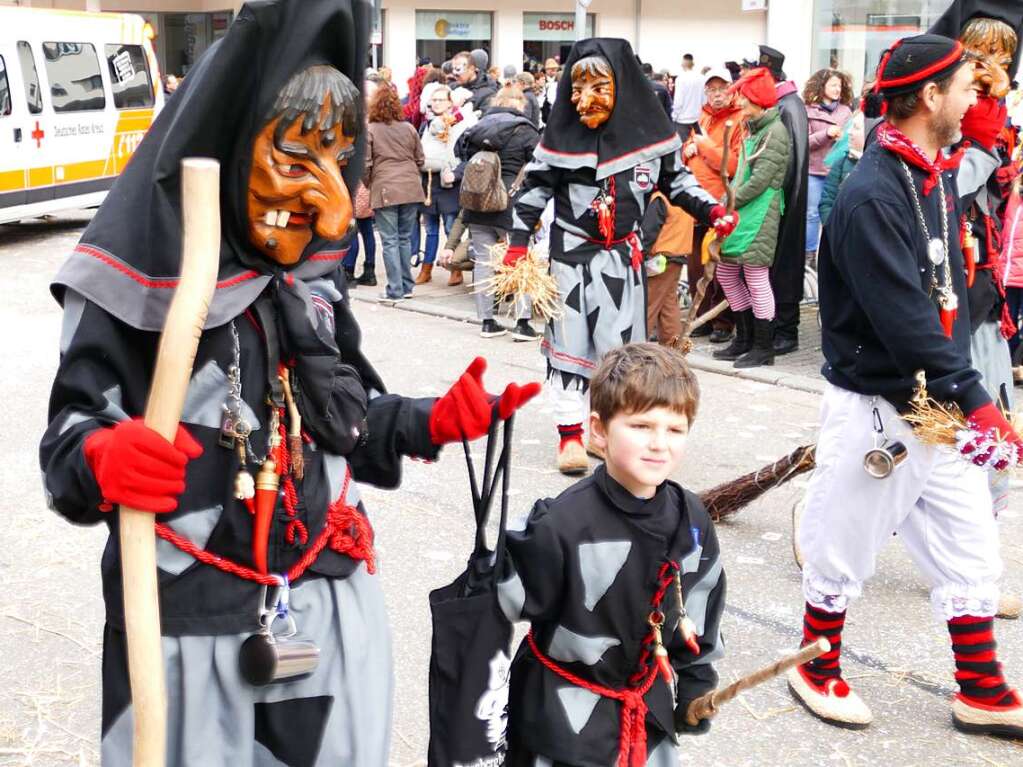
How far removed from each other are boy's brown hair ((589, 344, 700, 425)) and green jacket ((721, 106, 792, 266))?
602cm

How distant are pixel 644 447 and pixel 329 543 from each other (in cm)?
68

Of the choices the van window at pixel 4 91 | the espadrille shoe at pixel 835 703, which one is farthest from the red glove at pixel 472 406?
the van window at pixel 4 91

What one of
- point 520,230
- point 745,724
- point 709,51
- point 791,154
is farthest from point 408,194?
point 709,51

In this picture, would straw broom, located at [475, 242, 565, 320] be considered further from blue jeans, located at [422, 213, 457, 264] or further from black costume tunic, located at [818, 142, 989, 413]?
blue jeans, located at [422, 213, 457, 264]

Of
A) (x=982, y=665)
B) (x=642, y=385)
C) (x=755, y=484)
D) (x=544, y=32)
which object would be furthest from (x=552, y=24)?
(x=642, y=385)

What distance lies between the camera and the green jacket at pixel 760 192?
8.65 metres

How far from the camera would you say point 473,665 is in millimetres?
2520

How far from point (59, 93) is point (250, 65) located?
44.7 feet

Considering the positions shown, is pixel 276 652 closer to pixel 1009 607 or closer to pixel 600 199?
pixel 1009 607

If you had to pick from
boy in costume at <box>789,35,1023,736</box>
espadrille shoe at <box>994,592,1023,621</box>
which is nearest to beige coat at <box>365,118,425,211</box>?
espadrille shoe at <box>994,592,1023,621</box>

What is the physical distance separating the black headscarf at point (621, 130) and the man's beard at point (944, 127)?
2.58 m

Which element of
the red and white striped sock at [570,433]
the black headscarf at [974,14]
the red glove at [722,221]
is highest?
the black headscarf at [974,14]

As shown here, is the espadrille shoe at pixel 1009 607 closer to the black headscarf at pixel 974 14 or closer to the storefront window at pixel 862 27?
the black headscarf at pixel 974 14

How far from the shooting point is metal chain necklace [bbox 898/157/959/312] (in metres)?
3.76
